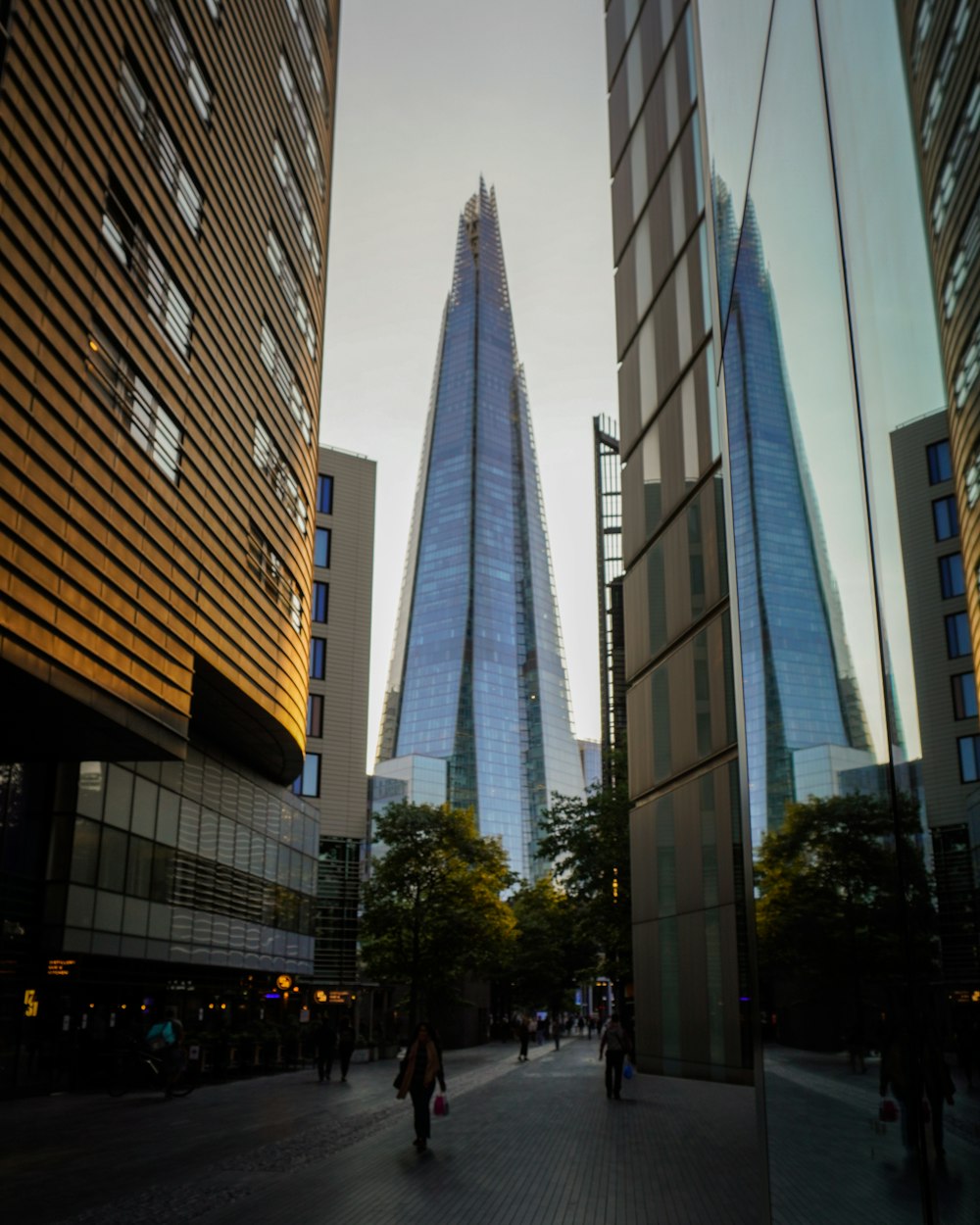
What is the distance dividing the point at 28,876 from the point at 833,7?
2362 centimetres

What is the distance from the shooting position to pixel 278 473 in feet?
98.6

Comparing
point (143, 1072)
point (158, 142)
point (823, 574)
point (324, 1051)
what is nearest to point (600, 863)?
point (324, 1051)

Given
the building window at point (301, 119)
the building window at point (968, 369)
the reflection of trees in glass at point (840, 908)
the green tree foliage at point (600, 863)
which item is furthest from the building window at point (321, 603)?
the building window at point (968, 369)

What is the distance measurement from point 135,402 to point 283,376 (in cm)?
1005

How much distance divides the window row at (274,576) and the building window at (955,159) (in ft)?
83.8

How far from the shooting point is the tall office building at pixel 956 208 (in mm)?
2490

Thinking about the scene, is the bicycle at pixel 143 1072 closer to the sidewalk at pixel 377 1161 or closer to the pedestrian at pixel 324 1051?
the sidewalk at pixel 377 1161

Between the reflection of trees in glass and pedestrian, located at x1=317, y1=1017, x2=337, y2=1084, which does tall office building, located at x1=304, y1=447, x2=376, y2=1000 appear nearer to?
pedestrian, located at x1=317, y1=1017, x2=337, y2=1084

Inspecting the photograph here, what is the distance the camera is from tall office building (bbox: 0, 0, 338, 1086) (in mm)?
17391

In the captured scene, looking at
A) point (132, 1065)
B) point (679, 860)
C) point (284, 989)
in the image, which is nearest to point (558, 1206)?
point (679, 860)

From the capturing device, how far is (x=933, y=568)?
3.03 meters

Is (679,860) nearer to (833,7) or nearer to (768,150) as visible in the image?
(768,150)

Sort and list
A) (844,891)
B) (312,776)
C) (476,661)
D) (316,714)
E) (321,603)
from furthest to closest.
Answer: (476,661)
(321,603)
(316,714)
(312,776)
(844,891)

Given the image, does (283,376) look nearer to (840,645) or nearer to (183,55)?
(183,55)
